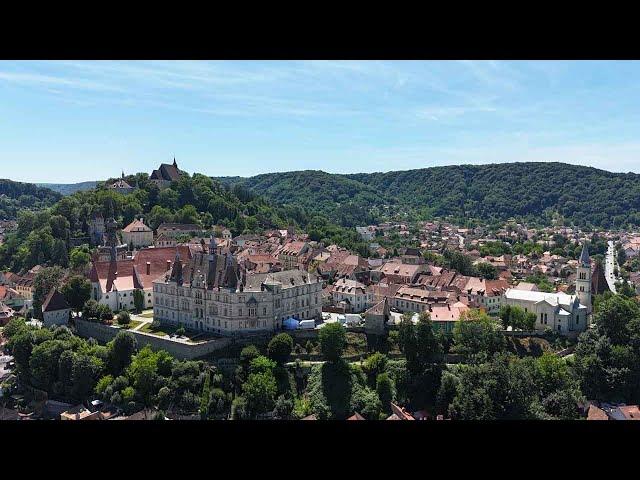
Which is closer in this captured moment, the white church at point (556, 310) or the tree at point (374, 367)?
the tree at point (374, 367)

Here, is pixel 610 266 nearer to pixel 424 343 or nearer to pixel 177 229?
pixel 177 229

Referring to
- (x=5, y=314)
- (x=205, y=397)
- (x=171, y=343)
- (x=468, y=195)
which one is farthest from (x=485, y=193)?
(x=205, y=397)

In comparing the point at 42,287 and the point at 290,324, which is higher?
the point at 42,287

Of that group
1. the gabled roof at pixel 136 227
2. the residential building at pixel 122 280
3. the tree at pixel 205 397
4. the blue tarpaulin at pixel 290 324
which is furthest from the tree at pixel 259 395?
the gabled roof at pixel 136 227

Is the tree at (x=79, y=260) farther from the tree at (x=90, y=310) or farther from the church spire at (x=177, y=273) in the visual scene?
the church spire at (x=177, y=273)

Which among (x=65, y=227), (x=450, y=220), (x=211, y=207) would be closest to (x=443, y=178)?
(x=450, y=220)
